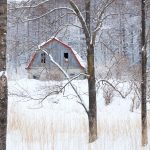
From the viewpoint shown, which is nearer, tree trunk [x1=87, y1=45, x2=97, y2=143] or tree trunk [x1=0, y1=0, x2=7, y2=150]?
tree trunk [x1=0, y1=0, x2=7, y2=150]

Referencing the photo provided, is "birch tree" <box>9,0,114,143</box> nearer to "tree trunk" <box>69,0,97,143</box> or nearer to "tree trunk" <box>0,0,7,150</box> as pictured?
"tree trunk" <box>69,0,97,143</box>

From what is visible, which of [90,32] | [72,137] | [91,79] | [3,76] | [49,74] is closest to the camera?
[3,76]

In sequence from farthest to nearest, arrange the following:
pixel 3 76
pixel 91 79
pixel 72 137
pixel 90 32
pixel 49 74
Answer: pixel 49 74 → pixel 72 137 → pixel 90 32 → pixel 91 79 → pixel 3 76

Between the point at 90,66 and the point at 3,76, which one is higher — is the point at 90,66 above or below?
above

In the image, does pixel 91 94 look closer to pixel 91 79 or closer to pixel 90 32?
pixel 91 79

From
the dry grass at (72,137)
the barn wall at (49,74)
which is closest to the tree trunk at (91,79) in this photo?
the dry grass at (72,137)

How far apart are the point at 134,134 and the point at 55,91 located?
1916 millimetres

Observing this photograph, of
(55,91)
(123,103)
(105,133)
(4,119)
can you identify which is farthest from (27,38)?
(123,103)

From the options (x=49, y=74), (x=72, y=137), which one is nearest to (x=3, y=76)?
(x=72, y=137)

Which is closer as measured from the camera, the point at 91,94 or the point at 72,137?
the point at 91,94

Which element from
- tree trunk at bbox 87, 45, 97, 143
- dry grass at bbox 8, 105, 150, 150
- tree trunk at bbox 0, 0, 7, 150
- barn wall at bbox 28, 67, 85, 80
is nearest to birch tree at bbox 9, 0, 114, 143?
tree trunk at bbox 87, 45, 97, 143

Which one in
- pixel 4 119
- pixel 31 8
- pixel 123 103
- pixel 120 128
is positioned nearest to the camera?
pixel 4 119

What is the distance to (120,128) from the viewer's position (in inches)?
336

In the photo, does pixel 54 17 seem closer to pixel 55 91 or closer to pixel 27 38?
pixel 27 38
